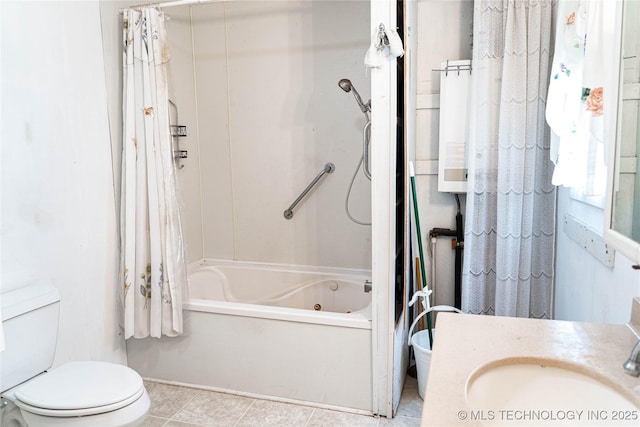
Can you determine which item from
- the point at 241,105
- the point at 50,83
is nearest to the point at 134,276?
the point at 50,83

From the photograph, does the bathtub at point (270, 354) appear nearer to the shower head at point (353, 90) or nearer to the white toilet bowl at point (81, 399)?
the white toilet bowl at point (81, 399)

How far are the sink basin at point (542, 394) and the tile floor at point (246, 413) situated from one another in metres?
1.34

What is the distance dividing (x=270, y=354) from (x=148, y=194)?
3.51ft

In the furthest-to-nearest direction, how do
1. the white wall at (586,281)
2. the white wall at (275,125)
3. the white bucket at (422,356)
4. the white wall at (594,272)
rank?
the white wall at (275,125) < the white bucket at (422,356) < the white wall at (586,281) < the white wall at (594,272)

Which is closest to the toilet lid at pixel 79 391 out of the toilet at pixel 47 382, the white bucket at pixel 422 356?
the toilet at pixel 47 382

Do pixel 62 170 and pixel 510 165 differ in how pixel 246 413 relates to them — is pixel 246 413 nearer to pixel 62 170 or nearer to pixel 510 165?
pixel 62 170

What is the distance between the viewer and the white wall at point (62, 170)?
196 cm

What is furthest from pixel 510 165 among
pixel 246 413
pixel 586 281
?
pixel 246 413

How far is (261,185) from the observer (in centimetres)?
320

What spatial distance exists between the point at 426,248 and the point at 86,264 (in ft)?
6.45

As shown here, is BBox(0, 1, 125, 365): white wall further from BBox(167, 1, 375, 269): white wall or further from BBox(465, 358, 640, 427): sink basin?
BBox(465, 358, 640, 427): sink basin

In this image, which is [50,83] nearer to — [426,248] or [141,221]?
[141,221]

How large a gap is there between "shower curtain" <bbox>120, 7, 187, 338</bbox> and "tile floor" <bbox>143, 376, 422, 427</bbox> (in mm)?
369

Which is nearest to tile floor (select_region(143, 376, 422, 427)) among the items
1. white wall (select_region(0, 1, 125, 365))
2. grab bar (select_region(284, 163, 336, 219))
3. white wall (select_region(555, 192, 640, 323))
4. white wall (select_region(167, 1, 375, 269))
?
white wall (select_region(0, 1, 125, 365))
